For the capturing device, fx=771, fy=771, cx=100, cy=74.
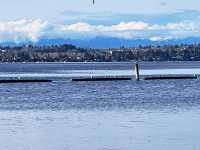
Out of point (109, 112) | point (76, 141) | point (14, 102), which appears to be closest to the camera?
point (76, 141)

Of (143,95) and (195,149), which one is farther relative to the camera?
(143,95)

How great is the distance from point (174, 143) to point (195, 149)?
1836mm

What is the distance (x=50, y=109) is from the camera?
50469 mm

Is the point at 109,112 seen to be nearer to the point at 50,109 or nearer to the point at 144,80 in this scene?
the point at 50,109

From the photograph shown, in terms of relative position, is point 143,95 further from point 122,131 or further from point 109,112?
point 122,131

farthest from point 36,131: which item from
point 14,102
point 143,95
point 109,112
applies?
point 143,95

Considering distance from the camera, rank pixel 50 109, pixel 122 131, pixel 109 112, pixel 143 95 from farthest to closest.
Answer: pixel 143 95 → pixel 50 109 → pixel 109 112 → pixel 122 131

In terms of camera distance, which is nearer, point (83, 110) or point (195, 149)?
point (195, 149)

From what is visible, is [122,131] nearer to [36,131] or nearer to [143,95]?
[36,131]

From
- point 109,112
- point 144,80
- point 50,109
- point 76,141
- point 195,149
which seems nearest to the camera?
point 195,149

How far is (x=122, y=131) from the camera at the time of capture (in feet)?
112

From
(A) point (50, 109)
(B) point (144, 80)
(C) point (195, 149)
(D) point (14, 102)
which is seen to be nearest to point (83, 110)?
(A) point (50, 109)

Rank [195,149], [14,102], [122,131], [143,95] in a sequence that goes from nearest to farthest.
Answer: [195,149]
[122,131]
[14,102]
[143,95]

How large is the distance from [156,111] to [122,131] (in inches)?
531
